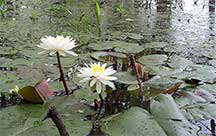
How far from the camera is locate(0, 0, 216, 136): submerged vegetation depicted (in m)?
1.19

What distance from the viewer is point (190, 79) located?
1669 millimetres

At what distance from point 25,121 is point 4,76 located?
52 centimetres

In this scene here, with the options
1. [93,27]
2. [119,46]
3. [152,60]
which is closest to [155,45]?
[119,46]

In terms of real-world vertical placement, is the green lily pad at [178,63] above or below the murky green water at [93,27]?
below

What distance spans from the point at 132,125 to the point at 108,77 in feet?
0.59

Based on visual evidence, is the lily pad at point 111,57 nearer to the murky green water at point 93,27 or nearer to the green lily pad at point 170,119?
the murky green water at point 93,27

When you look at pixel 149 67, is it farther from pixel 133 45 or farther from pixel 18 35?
pixel 18 35

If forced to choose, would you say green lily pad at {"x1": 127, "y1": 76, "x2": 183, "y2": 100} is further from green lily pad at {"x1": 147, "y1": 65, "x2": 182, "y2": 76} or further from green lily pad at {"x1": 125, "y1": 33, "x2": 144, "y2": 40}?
green lily pad at {"x1": 125, "y1": 33, "x2": 144, "y2": 40}

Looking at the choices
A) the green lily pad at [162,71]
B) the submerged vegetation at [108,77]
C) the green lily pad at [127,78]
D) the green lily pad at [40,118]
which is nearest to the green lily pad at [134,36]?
the submerged vegetation at [108,77]

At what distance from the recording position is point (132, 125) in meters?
1.13

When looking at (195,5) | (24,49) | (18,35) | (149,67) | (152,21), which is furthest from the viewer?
(195,5)

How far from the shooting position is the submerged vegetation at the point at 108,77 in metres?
1.19

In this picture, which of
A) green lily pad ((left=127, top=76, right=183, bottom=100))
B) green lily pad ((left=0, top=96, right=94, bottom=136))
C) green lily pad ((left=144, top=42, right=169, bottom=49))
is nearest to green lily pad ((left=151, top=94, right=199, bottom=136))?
green lily pad ((left=127, top=76, right=183, bottom=100))

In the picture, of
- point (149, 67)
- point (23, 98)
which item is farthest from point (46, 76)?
point (149, 67)
